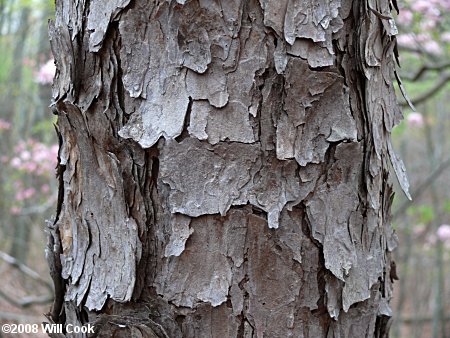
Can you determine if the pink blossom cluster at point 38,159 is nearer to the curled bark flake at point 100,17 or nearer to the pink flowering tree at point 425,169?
the pink flowering tree at point 425,169

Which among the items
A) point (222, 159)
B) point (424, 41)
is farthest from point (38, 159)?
point (222, 159)

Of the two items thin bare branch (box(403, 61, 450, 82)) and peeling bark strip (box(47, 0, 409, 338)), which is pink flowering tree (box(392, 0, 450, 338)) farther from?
peeling bark strip (box(47, 0, 409, 338))

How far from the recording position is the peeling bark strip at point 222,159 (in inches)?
30.9

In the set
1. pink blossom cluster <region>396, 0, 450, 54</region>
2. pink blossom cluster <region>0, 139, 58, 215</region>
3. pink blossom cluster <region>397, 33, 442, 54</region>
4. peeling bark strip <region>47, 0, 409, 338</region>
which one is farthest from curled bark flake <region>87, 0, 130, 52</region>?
pink blossom cluster <region>397, 33, 442, 54</region>

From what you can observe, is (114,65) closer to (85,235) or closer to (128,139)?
(128,139)

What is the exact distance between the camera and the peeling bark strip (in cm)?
78

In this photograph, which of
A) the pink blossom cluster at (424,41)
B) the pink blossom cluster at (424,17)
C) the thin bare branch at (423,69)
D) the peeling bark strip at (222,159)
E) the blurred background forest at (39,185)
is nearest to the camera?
the peeling bark strip at (222,159)

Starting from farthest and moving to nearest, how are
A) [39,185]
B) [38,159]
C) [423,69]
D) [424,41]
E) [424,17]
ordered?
[39,185] → [38,159] → [424,41] → [424,17] → [423,69]

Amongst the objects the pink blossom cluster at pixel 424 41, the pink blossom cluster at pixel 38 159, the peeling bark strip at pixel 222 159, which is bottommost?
the peeling bark strip at pixel 222 159

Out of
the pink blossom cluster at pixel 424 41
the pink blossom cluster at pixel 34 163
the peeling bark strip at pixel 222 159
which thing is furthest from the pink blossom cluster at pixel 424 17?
the peeling bark strip at pixel 222 159

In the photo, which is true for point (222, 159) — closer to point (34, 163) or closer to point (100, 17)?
point (100, 17)

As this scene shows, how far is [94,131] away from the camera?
2.68ft

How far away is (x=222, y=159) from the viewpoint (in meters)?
0.78

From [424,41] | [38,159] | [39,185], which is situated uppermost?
[424,41]
